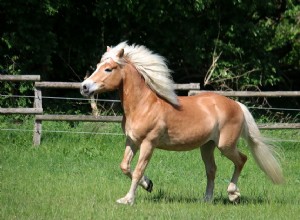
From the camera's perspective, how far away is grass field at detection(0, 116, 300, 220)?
7.84 meters

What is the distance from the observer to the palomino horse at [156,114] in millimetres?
8445

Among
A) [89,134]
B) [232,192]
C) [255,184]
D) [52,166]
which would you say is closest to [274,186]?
[255,184]

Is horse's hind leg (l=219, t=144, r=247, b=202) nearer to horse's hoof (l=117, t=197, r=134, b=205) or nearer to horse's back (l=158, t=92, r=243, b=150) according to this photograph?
horse's back (l=158, t=92, r=243, b=150)

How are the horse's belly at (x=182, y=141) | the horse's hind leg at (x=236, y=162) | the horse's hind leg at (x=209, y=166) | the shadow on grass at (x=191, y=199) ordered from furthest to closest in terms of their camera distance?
the horse's hind leg at (x=209, y=166) → the horse's hind leg at (x=236, y=162) → the shadow on grass at (x=191, y=199) → the horse's belly at (x=182, y=141)

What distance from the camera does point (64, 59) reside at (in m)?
18.8

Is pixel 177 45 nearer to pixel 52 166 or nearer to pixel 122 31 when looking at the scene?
pixel 122 31

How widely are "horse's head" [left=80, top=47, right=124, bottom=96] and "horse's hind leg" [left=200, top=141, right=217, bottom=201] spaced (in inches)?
63.4

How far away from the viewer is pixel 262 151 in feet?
31.3

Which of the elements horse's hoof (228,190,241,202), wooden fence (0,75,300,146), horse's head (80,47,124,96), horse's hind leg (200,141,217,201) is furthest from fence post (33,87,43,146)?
horse's hoof (228,190,241,202)

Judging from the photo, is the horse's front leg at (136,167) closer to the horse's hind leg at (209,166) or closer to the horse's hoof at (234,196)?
the horse's hind leg at (209,166)

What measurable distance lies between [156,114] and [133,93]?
0.38m

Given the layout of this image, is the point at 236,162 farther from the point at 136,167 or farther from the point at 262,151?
the point at 136,167

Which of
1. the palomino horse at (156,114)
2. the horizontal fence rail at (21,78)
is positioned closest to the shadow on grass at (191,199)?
the palomino horse at (156,114)

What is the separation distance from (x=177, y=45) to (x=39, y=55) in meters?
3.95
